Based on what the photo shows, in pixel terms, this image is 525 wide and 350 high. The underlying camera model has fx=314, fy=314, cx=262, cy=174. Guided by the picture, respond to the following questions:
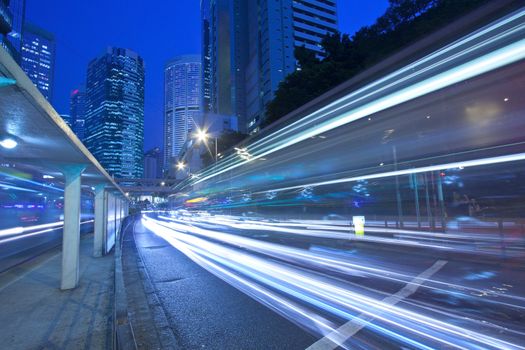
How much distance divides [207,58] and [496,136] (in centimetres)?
15678

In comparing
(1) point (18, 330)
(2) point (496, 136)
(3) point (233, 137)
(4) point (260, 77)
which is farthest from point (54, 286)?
(4) point (260, 77)

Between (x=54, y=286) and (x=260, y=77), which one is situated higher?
(x=260, y=77)

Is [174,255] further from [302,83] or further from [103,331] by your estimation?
[302,83]

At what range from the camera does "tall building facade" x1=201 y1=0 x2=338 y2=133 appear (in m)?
81.2

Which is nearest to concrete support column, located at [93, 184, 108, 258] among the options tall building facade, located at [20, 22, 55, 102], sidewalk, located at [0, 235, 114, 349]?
sidewalk, located at [0, 235, 114, 349]

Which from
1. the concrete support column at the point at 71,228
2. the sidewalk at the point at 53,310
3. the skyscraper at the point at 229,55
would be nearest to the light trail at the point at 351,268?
the sidewalk at the point at 53,310

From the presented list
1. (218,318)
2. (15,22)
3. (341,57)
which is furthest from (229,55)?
(218,318)

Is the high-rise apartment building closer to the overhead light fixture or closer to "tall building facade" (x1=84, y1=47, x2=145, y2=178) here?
"tall building facade" (x1=84, y1=47, x2=145, y2=178)

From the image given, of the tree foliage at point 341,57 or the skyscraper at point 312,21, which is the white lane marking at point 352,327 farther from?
the skyscraper at point 312,21

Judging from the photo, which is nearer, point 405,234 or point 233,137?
point 405,234

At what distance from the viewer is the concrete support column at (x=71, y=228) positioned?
6.84 m

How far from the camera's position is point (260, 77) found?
86.7 meters

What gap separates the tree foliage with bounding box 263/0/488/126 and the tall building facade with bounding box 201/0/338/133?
70.5ft

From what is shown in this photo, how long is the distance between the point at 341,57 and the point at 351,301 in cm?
2722
